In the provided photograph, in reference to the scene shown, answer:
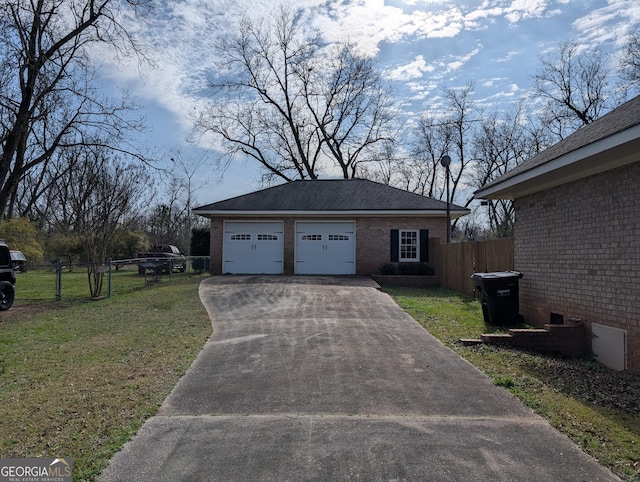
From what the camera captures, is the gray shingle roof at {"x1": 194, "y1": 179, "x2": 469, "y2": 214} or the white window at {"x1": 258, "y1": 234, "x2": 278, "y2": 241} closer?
the gray shingle roof at {"x1": 194, "y1": 179, "x2": 469, "y2": 214}

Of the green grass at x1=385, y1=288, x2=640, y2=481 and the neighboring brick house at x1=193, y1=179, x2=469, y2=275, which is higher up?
the neighboring brick house at x1=193, y1=179, x2=469, y2=275

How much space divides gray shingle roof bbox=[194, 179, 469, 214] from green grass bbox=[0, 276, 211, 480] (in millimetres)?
9225

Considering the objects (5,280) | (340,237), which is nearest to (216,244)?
(340,237)

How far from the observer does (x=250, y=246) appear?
66.5 feet

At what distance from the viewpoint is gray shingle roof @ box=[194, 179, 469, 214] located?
19.7 metres

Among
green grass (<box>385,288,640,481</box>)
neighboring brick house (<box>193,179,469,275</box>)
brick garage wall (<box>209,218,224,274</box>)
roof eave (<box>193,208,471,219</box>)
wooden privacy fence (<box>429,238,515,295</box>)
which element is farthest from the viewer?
brick garage wall (<box>209,218,224,274</box>)

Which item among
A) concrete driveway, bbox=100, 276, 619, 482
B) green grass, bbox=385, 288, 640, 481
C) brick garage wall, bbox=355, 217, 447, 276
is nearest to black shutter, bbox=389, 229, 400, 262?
brick garage wall, bbox=355, 217, 447, 276

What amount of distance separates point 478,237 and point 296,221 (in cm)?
3731

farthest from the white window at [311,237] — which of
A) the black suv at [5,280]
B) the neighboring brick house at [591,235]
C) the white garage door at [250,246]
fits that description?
the neighboring brick house at [591,235]

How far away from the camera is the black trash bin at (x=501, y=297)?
8.79 metres

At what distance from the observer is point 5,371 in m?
6.03

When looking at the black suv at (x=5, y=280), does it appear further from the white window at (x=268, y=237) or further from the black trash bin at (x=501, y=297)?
the black trash bin at (x=501, y=297)

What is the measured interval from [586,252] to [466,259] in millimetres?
7404

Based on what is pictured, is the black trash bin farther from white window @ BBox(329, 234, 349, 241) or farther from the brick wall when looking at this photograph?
white window @ BBox(329, 234, 349, 241)
